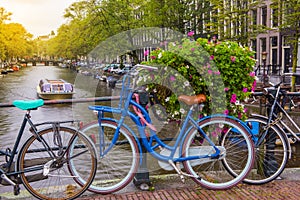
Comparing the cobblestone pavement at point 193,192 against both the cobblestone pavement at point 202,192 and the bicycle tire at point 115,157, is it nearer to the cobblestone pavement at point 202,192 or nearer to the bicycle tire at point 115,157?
the cobblestone pavement at point 202,192

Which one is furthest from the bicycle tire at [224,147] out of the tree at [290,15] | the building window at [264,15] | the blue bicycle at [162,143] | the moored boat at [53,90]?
the building window at [264,15]

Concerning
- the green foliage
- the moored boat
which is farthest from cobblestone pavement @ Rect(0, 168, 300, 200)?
the moored boat

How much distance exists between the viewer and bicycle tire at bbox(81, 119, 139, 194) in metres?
3.79

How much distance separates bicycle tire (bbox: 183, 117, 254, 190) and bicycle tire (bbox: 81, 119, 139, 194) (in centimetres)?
56

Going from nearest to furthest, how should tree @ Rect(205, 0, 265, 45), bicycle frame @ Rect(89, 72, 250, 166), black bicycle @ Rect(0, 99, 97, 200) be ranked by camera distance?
1. black bicycle @ Rect(0, 99, 97, 200)
2. bicycle frame @ Rect(89, 72, 250, 166)
3. tree @ Rect(205, 0, 265, 45)

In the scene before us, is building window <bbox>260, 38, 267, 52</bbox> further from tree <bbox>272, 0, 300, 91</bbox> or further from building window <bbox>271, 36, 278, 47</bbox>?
tree <bbox>272, 0, 300, 91</bbox>

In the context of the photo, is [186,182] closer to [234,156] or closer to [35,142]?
[234,156]

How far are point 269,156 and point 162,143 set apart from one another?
4.34 feet

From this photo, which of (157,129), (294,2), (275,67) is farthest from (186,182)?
(275,67)

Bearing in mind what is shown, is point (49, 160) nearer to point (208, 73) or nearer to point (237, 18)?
point (208, 73)

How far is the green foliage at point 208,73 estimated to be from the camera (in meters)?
4.08

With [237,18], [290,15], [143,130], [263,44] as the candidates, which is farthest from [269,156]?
[263,44]

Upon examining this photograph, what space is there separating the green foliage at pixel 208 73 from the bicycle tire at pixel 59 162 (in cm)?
108

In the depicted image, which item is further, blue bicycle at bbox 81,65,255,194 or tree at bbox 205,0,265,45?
tree at bbox 205,0,265,45
